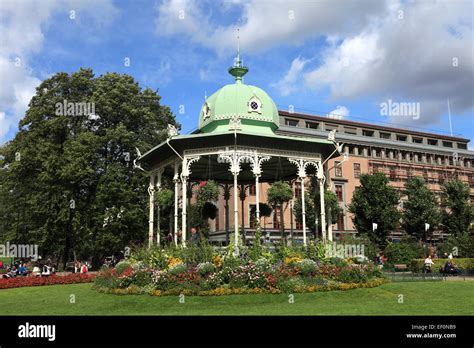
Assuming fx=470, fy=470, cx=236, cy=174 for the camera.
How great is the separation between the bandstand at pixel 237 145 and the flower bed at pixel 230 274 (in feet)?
5.62

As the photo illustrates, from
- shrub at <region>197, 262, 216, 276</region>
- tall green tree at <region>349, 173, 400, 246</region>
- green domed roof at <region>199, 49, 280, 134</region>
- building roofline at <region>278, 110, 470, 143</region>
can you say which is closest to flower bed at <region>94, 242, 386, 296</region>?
shrub at <region>197, 262, 216, 276</region>

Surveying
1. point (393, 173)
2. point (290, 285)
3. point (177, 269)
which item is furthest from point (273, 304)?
point (393, 173)

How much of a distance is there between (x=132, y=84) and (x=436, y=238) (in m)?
56.7

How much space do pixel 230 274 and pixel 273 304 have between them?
293 centimetres

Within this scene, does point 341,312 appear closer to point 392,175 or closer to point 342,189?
point 342,189

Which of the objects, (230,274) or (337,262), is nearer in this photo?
(230,274)

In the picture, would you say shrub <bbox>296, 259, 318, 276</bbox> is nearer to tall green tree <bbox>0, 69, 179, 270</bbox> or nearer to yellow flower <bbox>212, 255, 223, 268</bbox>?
yellow flower <bbox>212, 255, 223, 268</bbox>

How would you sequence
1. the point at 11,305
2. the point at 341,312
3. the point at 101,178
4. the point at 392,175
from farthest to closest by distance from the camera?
the point at 392,175
the point at 101,178
the point at 11,305
the point at 341,312

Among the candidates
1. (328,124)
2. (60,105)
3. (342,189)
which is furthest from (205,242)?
(328,124)

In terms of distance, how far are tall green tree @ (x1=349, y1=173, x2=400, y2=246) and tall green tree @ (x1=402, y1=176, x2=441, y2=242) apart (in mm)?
6659

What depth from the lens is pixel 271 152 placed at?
23109mm

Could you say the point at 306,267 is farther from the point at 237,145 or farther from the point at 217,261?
the point at 237,145

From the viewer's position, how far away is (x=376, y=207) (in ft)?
158

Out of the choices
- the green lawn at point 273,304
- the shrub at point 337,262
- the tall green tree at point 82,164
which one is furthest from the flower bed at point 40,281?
the shrub at point 337,262
